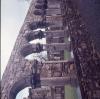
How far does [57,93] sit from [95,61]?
35.3 feet

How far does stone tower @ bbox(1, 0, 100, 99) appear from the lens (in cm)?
1113

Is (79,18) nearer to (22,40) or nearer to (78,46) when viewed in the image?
(78,46)

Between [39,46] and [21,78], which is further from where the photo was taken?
[39,46]

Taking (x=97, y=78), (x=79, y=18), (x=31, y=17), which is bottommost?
(x=97, y=78)

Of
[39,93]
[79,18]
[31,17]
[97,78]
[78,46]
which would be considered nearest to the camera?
[97,78]

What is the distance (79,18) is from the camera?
1423 cm

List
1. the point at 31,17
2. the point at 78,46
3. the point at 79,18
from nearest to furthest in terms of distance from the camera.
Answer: the point at 78,46
the point at 79,18
the point at 31,17

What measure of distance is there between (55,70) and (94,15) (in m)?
3.45

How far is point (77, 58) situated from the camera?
39.0 ft

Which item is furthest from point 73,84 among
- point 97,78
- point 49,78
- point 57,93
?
point 57,93

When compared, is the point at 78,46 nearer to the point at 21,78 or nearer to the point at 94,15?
the point at 94,15

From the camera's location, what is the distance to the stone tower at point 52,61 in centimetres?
1113

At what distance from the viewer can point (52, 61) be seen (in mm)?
16000

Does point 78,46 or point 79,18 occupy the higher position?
point 79,18
